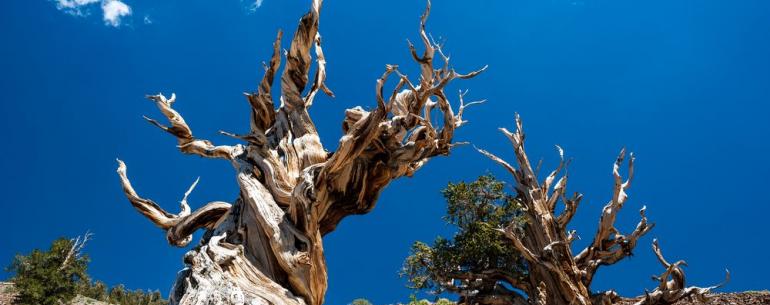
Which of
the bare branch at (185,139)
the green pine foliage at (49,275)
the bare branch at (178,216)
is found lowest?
the bare branch at (178,216)

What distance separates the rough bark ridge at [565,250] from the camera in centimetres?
1023

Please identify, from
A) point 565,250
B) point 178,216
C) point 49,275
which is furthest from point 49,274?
point 565,250

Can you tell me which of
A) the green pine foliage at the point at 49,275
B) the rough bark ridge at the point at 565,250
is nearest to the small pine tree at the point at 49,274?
the green pine foliage at the point at 49,275

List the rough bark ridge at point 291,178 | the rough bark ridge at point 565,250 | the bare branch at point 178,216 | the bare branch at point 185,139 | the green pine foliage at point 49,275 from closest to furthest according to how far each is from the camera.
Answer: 1. the rough bark ridge at point 291,178
2. the bare branch at point 178,216
3. the bare branch at point 185,139
4. the rough bark ridge at point 565,250
5. the green pine foliage at point 49,275

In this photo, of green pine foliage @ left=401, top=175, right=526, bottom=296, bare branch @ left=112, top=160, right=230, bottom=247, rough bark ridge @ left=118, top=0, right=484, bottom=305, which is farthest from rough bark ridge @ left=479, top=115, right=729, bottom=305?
bare branch @ left=112, top=160, right=230, bottom=247

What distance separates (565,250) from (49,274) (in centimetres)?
1519

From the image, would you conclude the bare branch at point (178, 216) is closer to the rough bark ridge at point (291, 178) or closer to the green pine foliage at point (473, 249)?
the rough bark ridge at point (291, 178)

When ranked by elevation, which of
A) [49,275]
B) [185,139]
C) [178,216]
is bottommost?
[178,216]

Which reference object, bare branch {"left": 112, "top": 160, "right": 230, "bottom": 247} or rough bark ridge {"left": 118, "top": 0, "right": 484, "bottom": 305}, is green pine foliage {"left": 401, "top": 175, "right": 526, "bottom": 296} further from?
bare branch {"left": 112, "top": 160, "right": 230, "bottom": 247}

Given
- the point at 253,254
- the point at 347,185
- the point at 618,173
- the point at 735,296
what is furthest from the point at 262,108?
the point at 735,296

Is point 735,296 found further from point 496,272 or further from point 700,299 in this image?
point 496,272

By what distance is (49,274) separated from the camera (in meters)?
15.6

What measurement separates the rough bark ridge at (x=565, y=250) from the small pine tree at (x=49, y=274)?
13720 mm

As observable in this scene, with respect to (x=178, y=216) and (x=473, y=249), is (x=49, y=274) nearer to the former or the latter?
(x=178, y=216)
